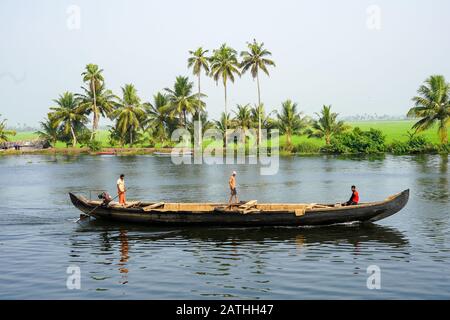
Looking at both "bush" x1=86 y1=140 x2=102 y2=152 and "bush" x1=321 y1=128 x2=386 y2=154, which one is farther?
"bush" x1=86 y1=140 x2=102 y2=152

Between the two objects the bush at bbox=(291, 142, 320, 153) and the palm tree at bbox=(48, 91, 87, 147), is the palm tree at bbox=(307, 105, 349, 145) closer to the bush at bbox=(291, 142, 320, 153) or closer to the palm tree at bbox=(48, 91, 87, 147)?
the bush at bbox=(291, 142, 320, 153)

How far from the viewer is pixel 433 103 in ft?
209

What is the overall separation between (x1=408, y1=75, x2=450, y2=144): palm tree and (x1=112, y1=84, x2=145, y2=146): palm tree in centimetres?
3795

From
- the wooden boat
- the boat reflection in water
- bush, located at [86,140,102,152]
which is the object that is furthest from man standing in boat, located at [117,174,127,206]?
bush, located at [86,140,102,152]

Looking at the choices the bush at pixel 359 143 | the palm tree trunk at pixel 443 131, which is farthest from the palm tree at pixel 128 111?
the palm tree trunk at pixel 443 131

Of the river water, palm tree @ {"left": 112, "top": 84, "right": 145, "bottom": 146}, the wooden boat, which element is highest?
palm tree @ {"left": 112, "top": 84, "right": 145, "bottom": 146}

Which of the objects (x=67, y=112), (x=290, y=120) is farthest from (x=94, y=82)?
(x=290, y=120)

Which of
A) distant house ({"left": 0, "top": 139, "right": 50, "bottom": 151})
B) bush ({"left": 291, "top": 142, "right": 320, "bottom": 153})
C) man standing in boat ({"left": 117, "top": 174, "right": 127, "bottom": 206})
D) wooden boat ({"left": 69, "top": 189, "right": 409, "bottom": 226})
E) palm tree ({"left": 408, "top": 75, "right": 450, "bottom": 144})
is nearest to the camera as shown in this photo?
wooden boat ({"left": 69, "top": 189, "right": 409, "bottom": 226})

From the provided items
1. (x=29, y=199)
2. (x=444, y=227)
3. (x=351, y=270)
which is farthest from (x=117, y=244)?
(x=29, y=199)

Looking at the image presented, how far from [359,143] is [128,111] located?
32667 millimetres

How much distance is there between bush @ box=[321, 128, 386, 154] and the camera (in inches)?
2864

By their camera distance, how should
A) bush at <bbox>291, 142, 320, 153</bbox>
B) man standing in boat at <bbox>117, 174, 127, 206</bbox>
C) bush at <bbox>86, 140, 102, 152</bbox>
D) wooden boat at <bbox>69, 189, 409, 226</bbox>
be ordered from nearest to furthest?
wooden boat at <bbox>69, 189, 409, 226</bbox>, man standing in boat at <bbox>117, 174, 127, 206</bbox>, bush at <bbox>291, 142, 320, 153</bbox>, bush at <bbox>86, 140, 102, 152</bbox>

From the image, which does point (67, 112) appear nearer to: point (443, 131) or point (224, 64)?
point (224, 64)
